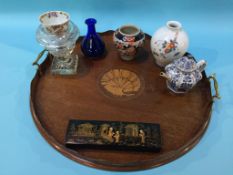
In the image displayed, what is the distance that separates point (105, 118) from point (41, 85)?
24 centimetres

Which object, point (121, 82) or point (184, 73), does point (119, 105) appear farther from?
point (184, 73)

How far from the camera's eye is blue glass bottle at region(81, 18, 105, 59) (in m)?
0.88

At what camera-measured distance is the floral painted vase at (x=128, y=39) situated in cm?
84

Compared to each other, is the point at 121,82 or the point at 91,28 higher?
the point at 91,28

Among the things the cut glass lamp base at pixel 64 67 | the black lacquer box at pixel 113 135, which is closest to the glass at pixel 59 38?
the cut glass lamp base at pixel 64 67

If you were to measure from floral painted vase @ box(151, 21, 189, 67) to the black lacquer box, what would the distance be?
0.79 feet

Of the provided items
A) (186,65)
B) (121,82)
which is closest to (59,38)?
(121,82)

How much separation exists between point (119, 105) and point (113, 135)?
12cm

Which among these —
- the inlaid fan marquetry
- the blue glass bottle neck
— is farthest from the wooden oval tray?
the blue glass bottle neck

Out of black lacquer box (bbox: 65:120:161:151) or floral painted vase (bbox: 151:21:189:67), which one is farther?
floral painted vase (bbox: 151:21:189:67)

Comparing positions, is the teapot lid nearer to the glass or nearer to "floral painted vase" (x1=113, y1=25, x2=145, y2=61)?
"floral painted vase" (x1=113, y1=25, x2=145, y2=61)

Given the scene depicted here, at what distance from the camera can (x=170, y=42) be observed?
32.2 inches

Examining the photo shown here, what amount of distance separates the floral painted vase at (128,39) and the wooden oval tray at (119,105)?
64 mm

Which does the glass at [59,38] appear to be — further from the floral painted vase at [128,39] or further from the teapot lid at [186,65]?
the teapot lid at [186,65]
